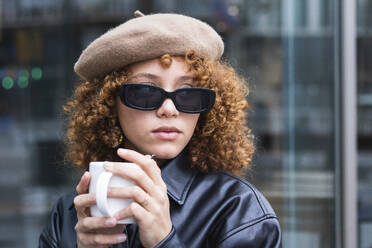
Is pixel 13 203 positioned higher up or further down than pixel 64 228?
further down

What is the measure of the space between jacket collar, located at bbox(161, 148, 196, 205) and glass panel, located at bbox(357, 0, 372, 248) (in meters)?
1.89

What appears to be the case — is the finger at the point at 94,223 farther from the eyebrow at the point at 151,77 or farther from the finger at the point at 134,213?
the eyebrow at the point at 151,77

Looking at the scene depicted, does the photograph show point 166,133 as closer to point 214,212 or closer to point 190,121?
point 190,121

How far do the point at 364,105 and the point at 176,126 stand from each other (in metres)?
2.32

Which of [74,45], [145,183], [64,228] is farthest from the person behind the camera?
[74,45]

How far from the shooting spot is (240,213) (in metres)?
1.06

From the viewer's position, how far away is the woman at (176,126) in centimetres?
104

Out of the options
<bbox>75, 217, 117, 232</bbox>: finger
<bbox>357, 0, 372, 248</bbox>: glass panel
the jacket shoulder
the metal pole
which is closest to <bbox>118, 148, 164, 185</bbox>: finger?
<bbox>75, 217, 117, 232</bbox>: finger

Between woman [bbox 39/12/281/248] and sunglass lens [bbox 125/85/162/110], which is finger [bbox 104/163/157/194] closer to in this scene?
woman [bbox 39/12/281/248]

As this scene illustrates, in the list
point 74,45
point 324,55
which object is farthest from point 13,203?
point 324,55

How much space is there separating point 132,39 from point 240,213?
1.41ft

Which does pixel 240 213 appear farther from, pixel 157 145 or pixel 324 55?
pixel 324 55

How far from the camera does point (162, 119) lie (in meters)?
1.06

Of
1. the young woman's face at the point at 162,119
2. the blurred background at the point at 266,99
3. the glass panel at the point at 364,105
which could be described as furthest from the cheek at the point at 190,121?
the glass panel at the point at 364,105
